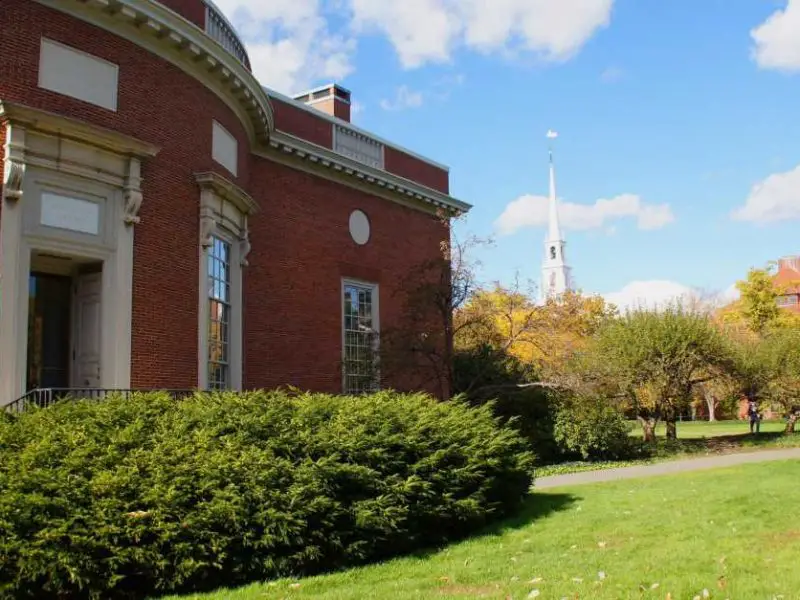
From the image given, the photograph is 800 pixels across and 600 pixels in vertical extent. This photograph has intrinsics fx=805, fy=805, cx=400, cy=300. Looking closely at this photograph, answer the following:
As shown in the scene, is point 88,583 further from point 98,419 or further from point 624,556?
point 624,556

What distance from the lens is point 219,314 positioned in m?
16.0

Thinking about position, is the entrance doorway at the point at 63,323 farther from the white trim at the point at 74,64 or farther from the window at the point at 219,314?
the white trim at the point at 74,64

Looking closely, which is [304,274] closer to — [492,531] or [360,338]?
[360,338]

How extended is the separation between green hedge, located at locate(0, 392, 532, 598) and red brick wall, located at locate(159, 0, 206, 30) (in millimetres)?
8298

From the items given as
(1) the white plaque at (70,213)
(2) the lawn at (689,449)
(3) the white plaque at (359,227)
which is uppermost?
(3) the white plaque at (359,227)

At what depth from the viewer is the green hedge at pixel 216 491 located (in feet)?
21.8

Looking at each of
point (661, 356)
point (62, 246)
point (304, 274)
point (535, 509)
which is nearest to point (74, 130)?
point (62, 246)

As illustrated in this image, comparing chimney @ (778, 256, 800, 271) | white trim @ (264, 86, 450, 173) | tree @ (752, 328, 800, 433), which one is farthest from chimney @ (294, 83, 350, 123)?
chimney @ (778, 256, 800, 271)

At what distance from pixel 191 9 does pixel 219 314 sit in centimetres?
580

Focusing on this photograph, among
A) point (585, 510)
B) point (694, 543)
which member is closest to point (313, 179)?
point (585, 510)

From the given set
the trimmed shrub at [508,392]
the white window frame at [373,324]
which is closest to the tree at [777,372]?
the trimmed shrub at [508,392]

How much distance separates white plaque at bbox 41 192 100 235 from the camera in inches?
478

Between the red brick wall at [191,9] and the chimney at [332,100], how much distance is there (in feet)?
28.5

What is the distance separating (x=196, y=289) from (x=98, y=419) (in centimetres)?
640
